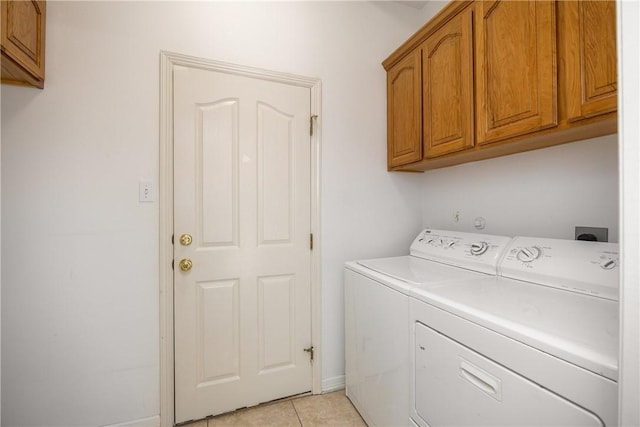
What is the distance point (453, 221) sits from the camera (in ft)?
6.38

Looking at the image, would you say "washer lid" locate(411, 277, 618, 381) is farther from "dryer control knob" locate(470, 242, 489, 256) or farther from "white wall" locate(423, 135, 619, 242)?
"white wall" locate(423, 135, 619, 242)

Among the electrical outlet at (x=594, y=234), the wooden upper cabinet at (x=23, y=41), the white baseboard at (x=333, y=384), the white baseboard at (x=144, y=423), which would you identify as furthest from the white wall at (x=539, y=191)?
the wooden upper cabinet at (x=23, y=41)

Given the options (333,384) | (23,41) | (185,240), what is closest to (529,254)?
(333,384)

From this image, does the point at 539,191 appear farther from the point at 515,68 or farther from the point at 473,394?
the point at 473,394

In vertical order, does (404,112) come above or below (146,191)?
above

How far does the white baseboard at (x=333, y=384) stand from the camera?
74.0 inches

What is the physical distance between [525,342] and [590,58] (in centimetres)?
97

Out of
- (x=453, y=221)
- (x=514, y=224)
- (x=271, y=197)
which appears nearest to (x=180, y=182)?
(x=271, y=197)

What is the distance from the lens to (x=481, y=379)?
2.85 ft

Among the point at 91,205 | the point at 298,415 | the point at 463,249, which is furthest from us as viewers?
the point at 298,415

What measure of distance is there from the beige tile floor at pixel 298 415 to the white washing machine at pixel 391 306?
0.09 metres

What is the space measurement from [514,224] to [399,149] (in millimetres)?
824

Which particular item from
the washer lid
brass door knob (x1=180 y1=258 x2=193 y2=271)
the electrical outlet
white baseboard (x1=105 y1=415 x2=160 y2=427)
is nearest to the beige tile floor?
white baseboard (x1=105 y1=415 x2=160 y2=427)

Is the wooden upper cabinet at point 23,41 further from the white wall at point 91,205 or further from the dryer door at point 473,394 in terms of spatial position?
the dryer door at point 473,394
